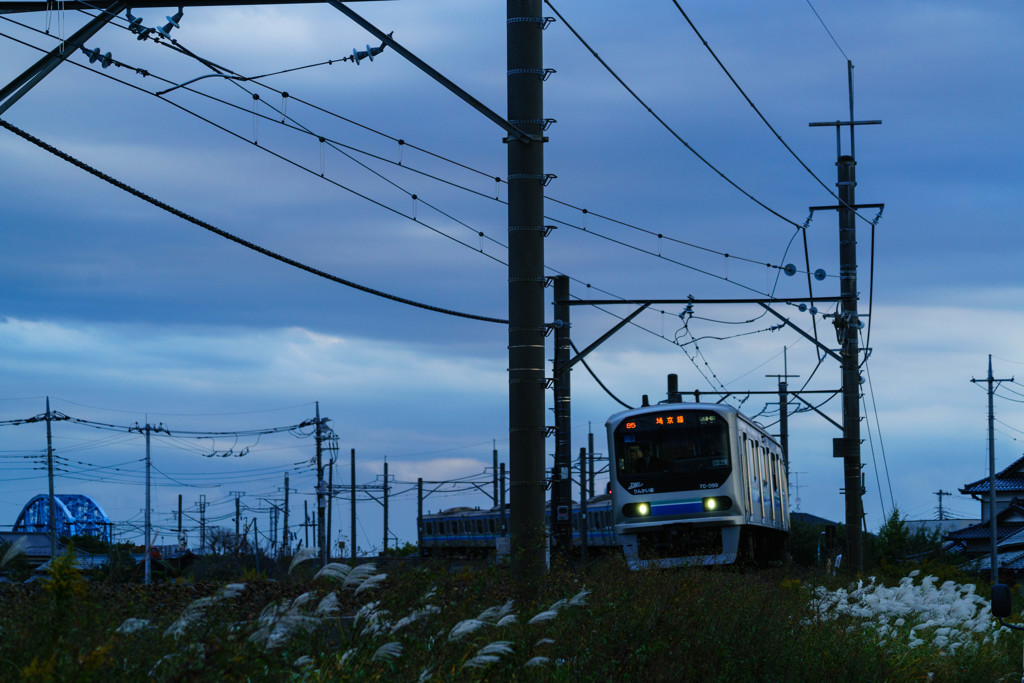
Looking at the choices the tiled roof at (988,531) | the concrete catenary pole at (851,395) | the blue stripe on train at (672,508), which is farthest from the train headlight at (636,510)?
the tiled roof at (988,531)

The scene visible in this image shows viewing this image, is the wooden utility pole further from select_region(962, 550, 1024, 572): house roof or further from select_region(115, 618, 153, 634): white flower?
select_region(962, 550, 1024, 572): house roof

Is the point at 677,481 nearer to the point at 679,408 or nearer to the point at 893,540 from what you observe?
the point at 679,408

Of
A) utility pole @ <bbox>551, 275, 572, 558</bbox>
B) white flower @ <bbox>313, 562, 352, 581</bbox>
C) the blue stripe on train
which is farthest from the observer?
utility pole @ <bbox>551, 275, 572, 558</bbox>

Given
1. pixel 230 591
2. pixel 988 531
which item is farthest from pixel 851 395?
pixel 988 531

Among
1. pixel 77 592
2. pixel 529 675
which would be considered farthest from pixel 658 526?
pixel 77 592

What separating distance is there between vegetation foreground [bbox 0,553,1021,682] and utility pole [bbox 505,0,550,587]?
0.74 metres

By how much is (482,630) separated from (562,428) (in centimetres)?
1591

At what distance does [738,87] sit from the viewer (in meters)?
16.6

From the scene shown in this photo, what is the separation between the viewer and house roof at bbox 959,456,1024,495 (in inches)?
2067

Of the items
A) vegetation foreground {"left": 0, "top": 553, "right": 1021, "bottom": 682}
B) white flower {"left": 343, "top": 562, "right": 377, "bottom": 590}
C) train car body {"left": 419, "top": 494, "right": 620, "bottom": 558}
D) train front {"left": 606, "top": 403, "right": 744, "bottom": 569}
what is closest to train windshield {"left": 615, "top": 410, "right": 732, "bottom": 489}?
train front {"left": 606, "top": 403, "right": 744, "bottom": 569}

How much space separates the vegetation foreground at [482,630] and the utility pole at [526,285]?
74cm

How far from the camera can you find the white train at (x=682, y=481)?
22.6 m

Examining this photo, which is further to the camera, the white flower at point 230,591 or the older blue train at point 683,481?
the older blue train at point 683,481

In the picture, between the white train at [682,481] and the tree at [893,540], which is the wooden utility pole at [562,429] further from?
the tree at [893,540]
